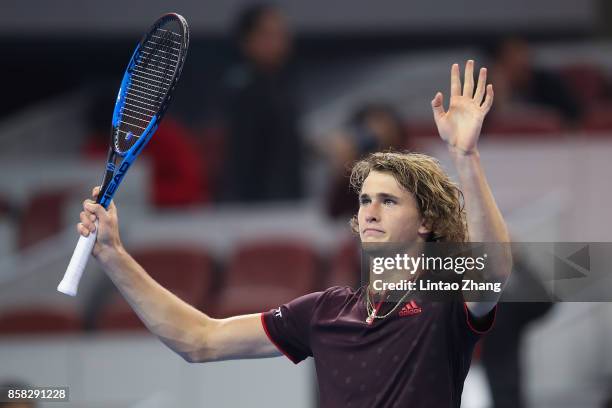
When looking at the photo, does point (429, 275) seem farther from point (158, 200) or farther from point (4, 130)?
point (4, 130)

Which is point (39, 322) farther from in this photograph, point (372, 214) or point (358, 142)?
point (372, 214)

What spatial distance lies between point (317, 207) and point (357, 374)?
4.39 m

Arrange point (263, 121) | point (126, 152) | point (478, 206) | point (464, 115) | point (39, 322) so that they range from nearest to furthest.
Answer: point (478, 206) → point (464, 115) → point (126, 152) → point (39, 322) → point (263, 121)

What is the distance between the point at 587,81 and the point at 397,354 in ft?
23.7

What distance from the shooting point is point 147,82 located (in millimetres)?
3668

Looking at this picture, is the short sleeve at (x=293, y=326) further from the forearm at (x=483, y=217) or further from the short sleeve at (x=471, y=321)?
the forearm at (x=483, y=217)

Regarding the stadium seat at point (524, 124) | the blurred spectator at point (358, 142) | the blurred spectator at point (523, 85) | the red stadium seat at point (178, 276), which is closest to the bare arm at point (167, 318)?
the blurred spectator at point (358, 142)

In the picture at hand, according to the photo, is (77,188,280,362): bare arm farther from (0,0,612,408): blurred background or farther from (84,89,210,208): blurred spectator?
(84,89,210,208): blurred spectator

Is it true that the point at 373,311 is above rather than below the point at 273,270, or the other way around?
below

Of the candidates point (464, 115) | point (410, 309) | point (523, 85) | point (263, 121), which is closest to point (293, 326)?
point (410, 309)

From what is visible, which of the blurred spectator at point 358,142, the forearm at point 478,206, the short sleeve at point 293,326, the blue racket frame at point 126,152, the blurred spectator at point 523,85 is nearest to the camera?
the forearm at point 478,206

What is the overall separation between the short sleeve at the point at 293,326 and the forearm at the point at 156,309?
20cm

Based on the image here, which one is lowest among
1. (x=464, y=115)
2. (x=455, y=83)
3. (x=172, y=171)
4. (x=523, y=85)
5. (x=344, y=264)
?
(x=464, y=115)

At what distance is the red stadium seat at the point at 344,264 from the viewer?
6.50 meters
